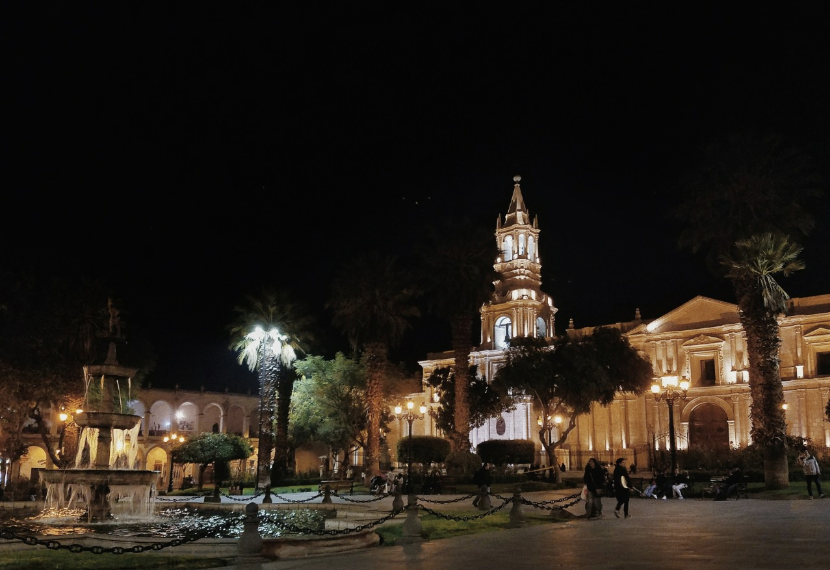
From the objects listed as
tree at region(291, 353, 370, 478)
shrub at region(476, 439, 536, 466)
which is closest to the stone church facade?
shrub at region(476, 439, 536, 466)

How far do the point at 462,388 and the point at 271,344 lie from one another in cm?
1073

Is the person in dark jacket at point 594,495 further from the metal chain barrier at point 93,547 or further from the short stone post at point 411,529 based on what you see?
the metal chain barrier at point 93,547

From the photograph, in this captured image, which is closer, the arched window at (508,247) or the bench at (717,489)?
the bench at (717,489)

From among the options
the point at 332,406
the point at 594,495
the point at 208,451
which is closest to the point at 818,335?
the point at 332,406

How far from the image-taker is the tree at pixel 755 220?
99.9 feet

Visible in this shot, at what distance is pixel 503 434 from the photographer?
67.3 meters

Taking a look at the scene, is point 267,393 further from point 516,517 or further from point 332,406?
point 516,517

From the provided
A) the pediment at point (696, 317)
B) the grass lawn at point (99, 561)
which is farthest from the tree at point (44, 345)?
the pediment at point (696, 317)

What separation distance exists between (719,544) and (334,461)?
156 ft

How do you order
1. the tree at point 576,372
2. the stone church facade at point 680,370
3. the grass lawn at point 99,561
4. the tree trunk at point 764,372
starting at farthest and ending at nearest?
1. the stone church facade at point 680,370
2. the tree at point 576,372
3. the tree trunk at point 764,372
4. the grass lawn at point 99,561

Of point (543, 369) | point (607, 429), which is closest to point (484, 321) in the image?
point (607, 429)

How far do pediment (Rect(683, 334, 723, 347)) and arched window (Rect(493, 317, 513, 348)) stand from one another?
612 inches

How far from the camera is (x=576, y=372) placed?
44.9m

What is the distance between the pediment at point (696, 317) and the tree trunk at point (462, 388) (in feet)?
88.4
